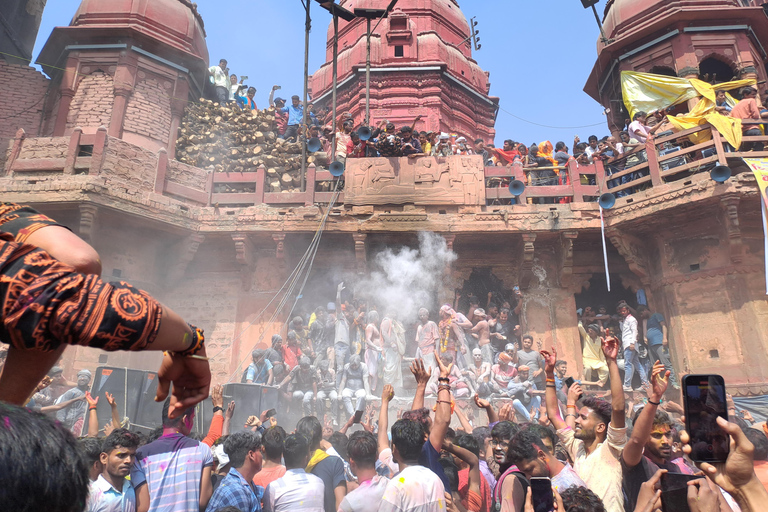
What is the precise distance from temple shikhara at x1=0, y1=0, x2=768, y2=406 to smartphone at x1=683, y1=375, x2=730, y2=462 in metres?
9.53

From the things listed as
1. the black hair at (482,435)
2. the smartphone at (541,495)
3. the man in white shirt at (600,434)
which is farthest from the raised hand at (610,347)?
the black hair at (482,435)

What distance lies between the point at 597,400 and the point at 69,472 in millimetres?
3358

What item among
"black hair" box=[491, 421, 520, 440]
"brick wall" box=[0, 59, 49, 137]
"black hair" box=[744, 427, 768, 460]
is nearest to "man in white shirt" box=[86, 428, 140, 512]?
"black hair" box=[491, 421, 520, 440]

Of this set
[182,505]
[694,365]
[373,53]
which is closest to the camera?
[182,505]

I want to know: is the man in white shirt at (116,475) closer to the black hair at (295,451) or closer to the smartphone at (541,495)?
the black hair at (295,451)

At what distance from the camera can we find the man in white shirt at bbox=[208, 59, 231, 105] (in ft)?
55.1

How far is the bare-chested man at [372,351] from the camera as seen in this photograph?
10594 millimetres

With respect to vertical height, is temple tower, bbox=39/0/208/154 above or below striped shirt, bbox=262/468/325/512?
above

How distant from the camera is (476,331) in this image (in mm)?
11352

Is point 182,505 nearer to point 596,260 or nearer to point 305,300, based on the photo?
point 305,300

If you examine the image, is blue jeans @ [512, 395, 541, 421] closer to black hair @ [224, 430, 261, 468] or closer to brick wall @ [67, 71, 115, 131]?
black hair @ [224, 430, 261, 468]

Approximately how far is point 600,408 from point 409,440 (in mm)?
1408

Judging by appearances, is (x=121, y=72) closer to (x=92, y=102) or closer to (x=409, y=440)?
(x=92, y=102)

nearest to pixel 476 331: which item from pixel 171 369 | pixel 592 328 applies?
pixel 592 328
